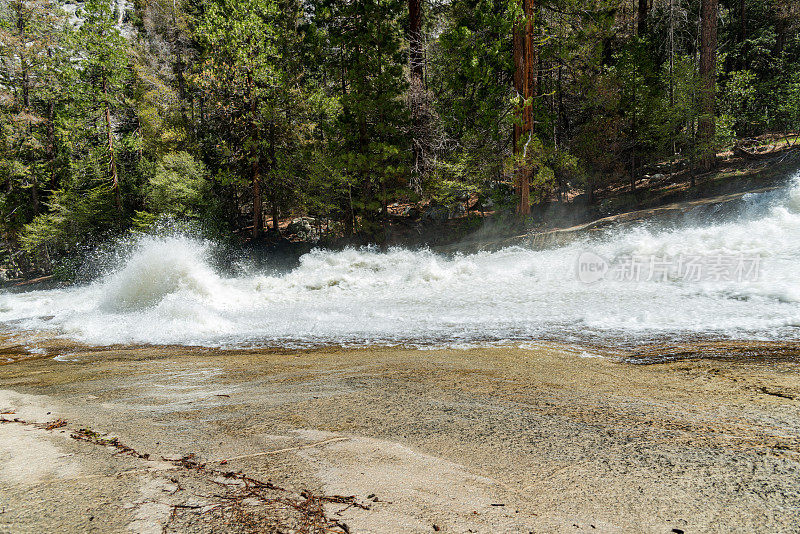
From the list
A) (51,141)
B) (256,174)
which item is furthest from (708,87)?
Result: (51,141)

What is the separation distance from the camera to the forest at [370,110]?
51.5 ft

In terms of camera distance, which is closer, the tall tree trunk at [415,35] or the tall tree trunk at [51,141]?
the tall tree trunk at [415,35]

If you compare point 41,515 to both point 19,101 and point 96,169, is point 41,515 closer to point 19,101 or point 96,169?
point 96,169

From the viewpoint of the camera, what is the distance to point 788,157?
1273cm

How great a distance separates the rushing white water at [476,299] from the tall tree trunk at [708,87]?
4531 mm

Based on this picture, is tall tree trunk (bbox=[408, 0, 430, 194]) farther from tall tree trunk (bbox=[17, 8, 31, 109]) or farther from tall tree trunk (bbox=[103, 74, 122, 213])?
tall tree trunk (bbox=[17, 8, 31, 109])

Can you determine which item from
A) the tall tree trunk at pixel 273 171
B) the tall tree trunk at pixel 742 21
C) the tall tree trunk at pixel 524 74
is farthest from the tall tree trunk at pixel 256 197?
the tall tree trunk at pixel 742 21

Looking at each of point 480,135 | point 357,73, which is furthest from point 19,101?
point 480,135

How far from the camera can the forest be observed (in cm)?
1570

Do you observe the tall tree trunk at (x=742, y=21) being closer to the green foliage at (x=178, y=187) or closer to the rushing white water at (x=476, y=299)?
the rushing white water at (x=476, y=299)

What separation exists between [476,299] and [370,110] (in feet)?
40.1

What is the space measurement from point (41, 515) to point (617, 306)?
23.2 ft

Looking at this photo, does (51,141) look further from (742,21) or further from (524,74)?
(742,21)

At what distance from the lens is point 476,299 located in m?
8.78
